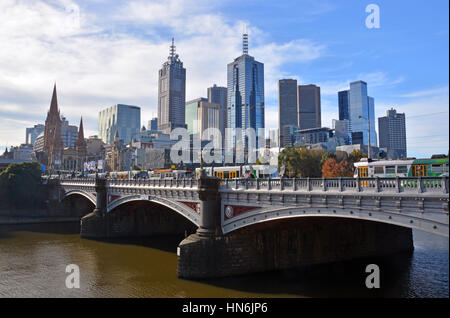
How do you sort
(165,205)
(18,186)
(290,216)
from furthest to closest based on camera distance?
1. (18,186)
2. (165,205)
3. (290,216)

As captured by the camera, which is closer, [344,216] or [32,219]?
[344,216]

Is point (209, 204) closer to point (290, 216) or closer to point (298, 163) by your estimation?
point (290, 216)

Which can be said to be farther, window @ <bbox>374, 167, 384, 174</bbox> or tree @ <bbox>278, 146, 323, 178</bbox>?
tree @ <bbox>278, 146, 323, 178</bbox>

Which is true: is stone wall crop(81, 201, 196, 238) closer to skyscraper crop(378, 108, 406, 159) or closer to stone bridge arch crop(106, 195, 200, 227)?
stone bridge arch crop(106, 195, 200, 227)

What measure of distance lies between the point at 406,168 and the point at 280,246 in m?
12.1

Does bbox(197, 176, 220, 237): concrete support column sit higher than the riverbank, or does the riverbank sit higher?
bbox(197, 176, 220, 237): concrete support column

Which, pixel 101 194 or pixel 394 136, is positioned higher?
pixel 394 136

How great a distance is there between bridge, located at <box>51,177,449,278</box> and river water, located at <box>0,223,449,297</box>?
1.52 meters

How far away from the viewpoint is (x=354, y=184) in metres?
20.7

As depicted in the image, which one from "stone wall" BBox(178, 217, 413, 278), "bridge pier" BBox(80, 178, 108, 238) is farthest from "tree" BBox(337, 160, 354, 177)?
"bridge pier" BBox(80, 178, 108, 238)

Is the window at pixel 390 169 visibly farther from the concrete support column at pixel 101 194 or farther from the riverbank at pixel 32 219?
the riverbank at pixel 32 219

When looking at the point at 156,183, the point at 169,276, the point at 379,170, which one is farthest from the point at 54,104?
the point at 379,170

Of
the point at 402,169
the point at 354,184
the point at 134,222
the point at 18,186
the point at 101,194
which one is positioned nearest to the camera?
the point at 354,184

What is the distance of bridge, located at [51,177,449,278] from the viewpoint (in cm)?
1809
